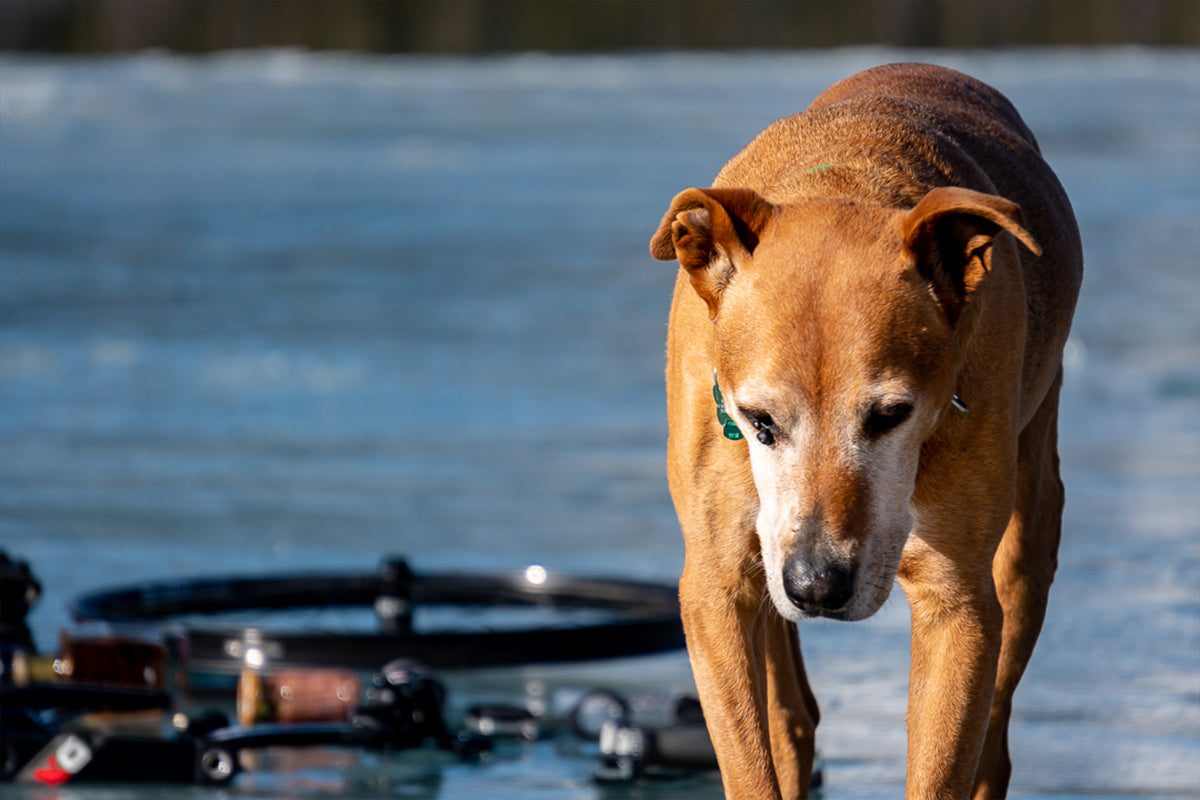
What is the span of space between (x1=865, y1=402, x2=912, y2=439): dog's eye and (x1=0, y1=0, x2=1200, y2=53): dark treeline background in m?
31.5

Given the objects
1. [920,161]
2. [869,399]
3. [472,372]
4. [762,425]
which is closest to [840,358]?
[869,399]

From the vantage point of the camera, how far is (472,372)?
11906 mm

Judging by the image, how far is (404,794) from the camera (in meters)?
4.83

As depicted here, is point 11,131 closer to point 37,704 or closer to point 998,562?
point 37,704

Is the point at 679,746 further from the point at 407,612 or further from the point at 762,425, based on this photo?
the point at 762,425

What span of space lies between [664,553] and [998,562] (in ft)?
11.3

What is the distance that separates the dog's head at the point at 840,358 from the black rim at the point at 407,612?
7.61 feet

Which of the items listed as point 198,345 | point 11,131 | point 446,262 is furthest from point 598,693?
point 11,131

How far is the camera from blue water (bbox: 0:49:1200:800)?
5.92 meters

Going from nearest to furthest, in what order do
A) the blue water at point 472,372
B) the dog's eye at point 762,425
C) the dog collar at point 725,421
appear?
the dog's eye at point 762,425, the dog collar at point 725,421, the blue water at point 472,372

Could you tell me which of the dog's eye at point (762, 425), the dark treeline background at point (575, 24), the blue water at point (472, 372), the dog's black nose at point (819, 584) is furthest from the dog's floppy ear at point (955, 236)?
the dark treeline background at point (575, 24)

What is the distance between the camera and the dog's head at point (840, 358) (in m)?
3.02

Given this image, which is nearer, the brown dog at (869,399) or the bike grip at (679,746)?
the brown dog at (869,399)

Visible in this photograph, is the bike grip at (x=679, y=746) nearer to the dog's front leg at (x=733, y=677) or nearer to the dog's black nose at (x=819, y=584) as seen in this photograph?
the dog's front leg at (x=733, y=677)
